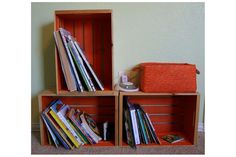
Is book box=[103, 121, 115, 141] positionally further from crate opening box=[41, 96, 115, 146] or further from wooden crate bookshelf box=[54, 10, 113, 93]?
wooden crate bookshelf box=[54, 10, 113, 93]

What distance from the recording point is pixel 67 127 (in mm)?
1172

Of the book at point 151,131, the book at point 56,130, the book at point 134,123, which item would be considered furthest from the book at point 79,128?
the book at point 151,131

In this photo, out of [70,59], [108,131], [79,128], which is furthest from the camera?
[108,131]

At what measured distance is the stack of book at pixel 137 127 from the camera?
120 centimetres

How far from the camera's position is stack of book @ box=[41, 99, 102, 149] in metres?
1.15

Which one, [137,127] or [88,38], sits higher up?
[88,38]

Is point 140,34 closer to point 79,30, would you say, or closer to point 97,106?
point 79,30

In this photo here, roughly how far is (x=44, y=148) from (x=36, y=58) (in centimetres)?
71

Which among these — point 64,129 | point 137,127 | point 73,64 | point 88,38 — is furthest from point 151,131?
point 88,38

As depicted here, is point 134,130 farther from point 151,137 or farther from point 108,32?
point 108,32

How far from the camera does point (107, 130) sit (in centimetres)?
131

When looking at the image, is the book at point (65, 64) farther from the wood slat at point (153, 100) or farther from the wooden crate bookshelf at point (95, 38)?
the wood slat at point (153, 100)

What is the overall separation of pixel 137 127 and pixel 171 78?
0.44 m

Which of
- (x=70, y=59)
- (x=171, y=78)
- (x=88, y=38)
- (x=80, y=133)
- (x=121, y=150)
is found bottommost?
(x=121, y=150)
